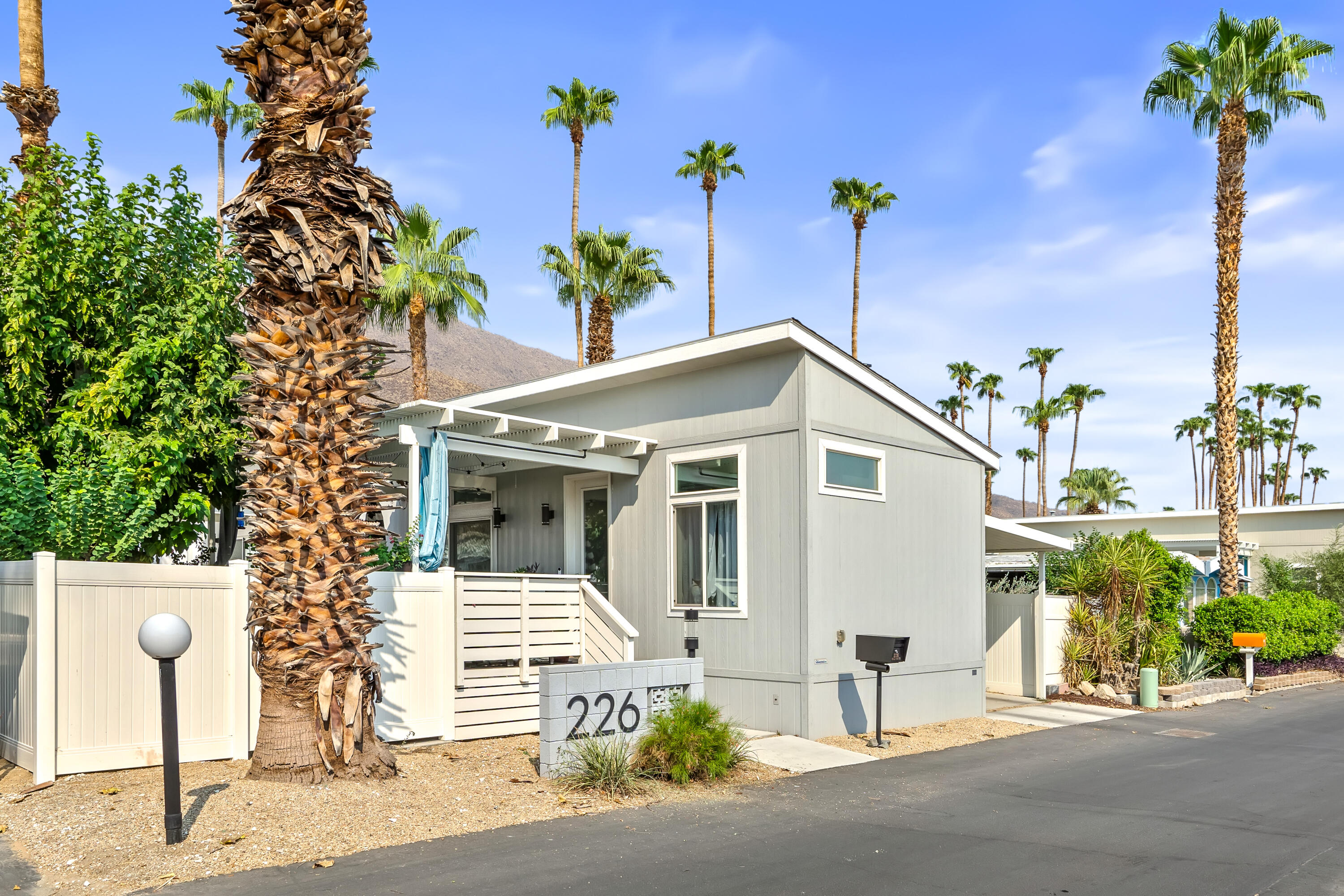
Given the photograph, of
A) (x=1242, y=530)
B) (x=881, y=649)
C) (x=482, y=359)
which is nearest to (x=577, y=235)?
(x=1242, y=530)

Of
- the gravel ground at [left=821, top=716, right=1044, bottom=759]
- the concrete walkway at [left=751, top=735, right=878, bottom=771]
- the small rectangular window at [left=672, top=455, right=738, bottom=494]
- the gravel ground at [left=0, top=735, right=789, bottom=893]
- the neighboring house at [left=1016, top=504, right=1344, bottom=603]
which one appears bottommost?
the gravel ground at [left=821, top=716, right=1044, bottom=759]

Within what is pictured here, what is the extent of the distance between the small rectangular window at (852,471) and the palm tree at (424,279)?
14715mm

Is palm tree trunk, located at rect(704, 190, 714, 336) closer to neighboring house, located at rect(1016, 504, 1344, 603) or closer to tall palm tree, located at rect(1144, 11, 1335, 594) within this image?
neighboring house, located at rect(1016, 504, 1344, 603)

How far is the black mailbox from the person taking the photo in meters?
10.2

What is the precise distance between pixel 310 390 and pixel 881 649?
6.13 metres

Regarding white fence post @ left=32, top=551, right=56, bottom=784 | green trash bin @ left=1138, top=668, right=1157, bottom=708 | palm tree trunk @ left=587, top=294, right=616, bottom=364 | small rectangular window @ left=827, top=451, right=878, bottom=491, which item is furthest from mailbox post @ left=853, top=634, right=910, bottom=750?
palm tree trunk @ left=587, top=294, right=616, bottom=364

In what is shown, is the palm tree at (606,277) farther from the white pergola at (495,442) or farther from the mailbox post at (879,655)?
the mailbox post at (879,655)

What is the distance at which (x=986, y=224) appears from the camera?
1805cm

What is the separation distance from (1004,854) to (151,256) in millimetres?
10667

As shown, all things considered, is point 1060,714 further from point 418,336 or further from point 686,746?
point 418,336

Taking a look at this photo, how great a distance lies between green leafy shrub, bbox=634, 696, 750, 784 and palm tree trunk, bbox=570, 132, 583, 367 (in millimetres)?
20859

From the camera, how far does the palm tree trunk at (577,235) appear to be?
92.2 ft

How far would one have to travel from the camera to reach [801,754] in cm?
970

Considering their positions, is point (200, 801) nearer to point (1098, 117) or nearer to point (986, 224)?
point (1098, 117)
